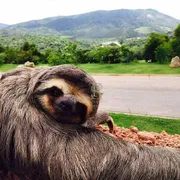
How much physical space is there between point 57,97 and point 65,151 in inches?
17.6

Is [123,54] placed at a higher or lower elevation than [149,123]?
higher

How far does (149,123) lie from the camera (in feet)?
29.3

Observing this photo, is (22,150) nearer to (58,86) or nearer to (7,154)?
(7,154)

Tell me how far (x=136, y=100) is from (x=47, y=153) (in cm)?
1143

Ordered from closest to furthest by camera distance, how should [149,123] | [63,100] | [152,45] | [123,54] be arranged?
[63,100], [149,123], [123,54], [152,45]

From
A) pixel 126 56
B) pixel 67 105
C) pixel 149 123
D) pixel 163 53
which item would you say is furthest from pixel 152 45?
pixel 67 105

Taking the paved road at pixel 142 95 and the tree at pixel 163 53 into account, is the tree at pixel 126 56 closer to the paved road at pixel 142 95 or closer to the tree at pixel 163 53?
the tree at pixel 163 53

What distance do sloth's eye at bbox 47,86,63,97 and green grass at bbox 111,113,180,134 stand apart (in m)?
5.71

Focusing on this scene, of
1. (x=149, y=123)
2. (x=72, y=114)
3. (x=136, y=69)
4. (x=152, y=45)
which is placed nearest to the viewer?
(x=72, y=114)

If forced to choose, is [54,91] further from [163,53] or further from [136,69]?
[163,53]

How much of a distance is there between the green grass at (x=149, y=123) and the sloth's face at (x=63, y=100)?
5547mm

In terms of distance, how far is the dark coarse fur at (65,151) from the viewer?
2.65m

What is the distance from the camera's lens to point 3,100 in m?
2.98

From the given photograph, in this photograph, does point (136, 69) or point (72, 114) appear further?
point (136, 69)
